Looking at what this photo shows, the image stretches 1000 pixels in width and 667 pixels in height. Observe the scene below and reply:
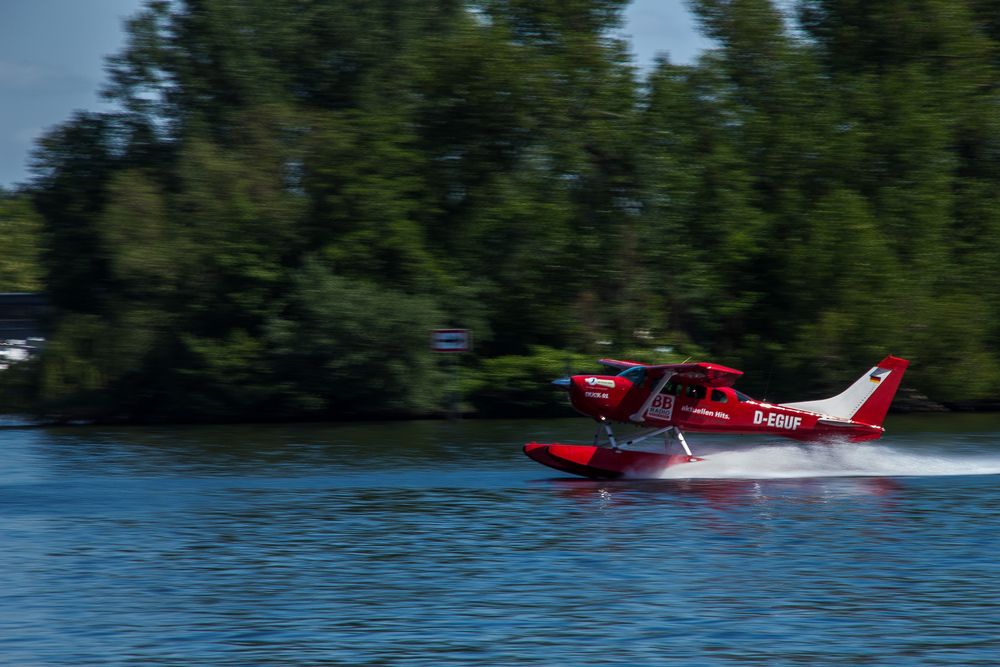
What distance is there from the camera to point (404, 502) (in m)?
21.7

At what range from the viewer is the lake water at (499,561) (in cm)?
1296

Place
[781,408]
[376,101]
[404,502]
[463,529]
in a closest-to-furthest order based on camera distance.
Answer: [463,529], [404,502], [781,408], [376,101]

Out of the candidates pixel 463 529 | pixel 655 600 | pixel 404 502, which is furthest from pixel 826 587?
pixel 404 502

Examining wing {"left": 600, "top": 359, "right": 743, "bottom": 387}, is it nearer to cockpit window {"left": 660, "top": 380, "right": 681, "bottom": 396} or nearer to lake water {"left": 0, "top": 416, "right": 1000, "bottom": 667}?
cockpit window {"left": 660, "top": 380, "right": 681, "bottom": 396}

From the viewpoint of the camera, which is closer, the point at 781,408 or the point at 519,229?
the point at 781,408

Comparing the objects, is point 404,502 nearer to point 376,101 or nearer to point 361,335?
point 361,335

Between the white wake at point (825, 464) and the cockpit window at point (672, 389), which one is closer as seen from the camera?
the cockpit window at point (672, 389)

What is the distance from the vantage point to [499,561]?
1675 cm

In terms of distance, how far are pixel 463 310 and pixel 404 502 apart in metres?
19.7

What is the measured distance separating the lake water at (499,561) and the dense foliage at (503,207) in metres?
12.3

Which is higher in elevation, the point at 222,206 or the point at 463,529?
the point at 222,206

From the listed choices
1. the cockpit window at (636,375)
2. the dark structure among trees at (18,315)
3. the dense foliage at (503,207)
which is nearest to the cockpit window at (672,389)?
the cockpit window at (636,375)

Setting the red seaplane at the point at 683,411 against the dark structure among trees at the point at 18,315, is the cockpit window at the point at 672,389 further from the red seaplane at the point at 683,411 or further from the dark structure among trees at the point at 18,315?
the dark structure among trees at the point at 18,315

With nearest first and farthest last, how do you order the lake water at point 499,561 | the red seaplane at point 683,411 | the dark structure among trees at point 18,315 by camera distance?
the lake water at point 499,561 → the red seaplane at point 683,411 → the dark structure among trees at point 18,315
